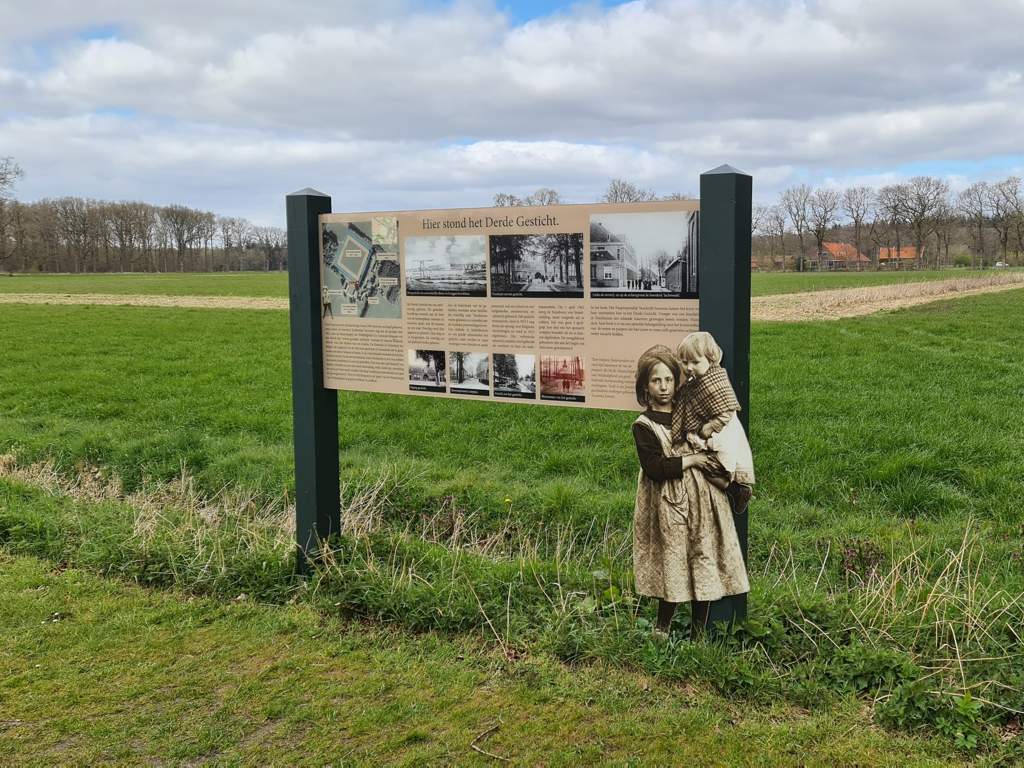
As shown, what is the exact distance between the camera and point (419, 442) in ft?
31.2

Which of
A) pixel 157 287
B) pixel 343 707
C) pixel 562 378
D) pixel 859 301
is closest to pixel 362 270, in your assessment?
pixel 562 378

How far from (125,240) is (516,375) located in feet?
470

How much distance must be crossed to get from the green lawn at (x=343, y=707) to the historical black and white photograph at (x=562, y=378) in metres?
1.33

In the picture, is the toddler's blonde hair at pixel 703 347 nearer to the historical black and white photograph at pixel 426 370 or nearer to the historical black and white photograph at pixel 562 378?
the historical black and white photograph at pixel 562 378

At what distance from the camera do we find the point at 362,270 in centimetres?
522

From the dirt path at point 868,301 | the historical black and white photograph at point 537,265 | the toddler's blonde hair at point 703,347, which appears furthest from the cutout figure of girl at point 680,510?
the dirt path at point 868,301

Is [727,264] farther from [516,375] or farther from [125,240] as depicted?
[125,240]

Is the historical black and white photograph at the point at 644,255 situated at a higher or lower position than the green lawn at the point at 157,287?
lower

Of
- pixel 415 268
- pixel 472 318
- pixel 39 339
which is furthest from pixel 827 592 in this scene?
pixel 39 339

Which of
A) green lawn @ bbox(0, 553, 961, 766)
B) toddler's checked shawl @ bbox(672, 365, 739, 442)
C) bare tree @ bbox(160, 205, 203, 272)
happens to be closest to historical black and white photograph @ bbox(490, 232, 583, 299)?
toddler's checked shawl @ bbox(672, 365, 739, 442)

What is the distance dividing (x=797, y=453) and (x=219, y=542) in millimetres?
5388

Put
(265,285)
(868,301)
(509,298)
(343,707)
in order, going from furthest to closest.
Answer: (265,285), (868,301), (509,298), (343,707)

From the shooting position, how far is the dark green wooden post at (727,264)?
12.8 feet

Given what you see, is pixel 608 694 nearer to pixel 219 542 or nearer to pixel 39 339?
pixel 219 542
